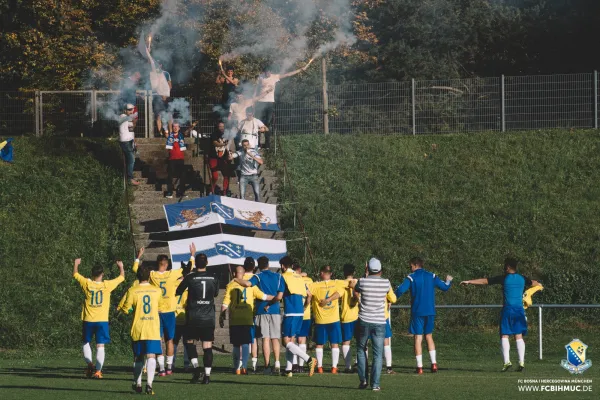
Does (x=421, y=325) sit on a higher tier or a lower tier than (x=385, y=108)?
lower

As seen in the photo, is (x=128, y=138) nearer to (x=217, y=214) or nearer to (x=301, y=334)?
(x=217, y=214)

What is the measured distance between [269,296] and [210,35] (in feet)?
61.8

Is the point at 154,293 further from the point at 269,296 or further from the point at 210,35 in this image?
the point at 210,35

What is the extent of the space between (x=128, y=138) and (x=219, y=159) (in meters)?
2.52

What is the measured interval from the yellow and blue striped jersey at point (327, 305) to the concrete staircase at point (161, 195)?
4602 mm

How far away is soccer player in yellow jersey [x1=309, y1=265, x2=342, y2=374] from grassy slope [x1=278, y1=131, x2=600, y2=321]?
7126mm

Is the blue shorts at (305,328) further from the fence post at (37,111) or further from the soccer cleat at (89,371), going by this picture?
the fence post at (37,111)

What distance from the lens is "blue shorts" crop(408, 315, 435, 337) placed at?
19094mm

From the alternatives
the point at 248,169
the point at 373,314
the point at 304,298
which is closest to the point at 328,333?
the point at 304,298

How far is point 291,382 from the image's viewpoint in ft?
57.4

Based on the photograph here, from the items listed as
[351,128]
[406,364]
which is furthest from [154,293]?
[351,128]

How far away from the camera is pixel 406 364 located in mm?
21531

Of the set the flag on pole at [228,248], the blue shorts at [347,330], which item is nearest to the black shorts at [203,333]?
the blue shorts at [347,330]

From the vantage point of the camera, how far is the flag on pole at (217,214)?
85.6 ft
